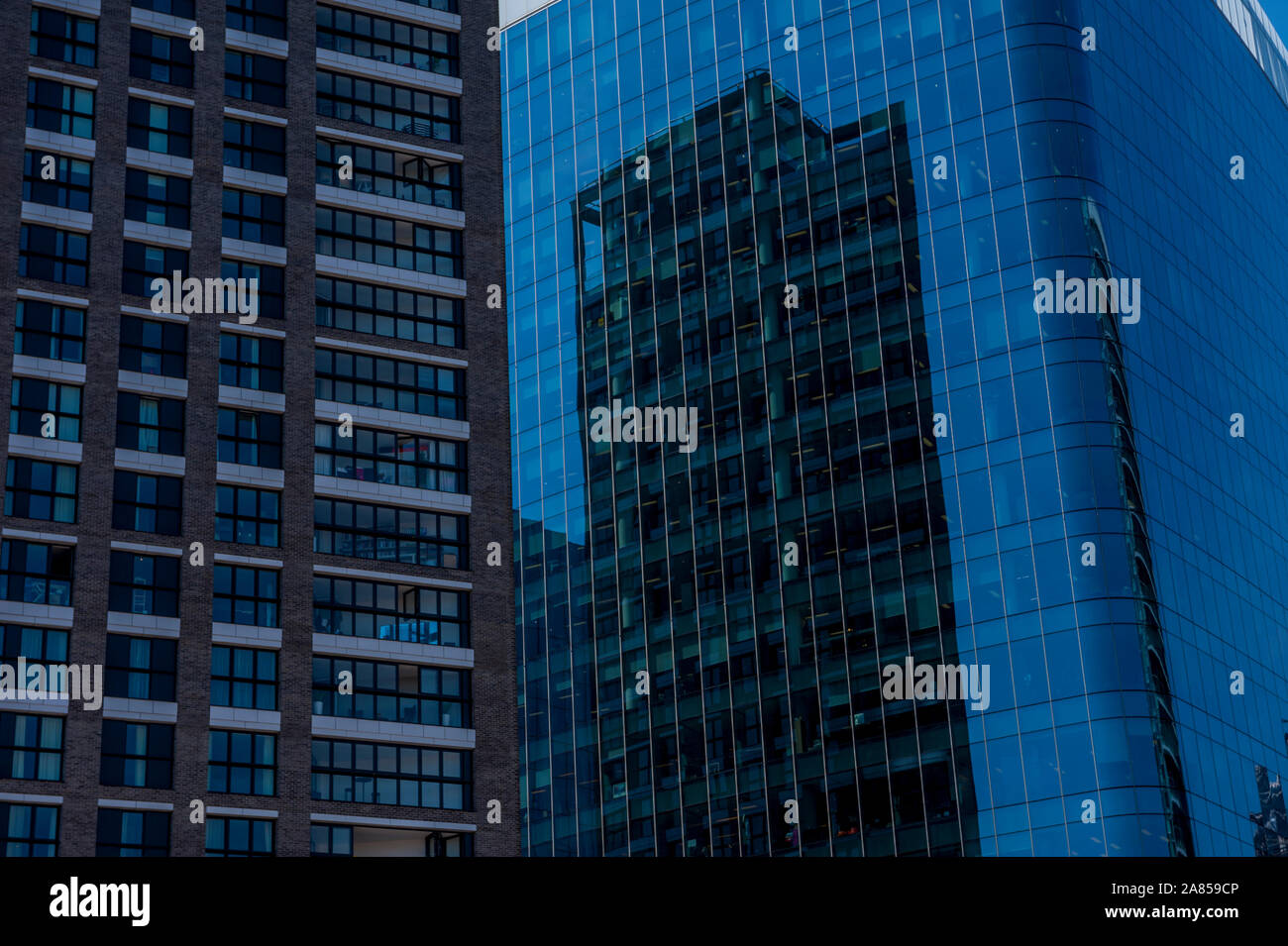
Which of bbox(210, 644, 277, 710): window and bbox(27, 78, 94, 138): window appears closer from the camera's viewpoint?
bbox(210, 644, 277, 710): window

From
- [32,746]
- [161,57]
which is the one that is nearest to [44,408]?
[32,746]

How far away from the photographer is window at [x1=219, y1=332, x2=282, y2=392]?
248 ft

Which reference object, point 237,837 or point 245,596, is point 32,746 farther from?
point 245,596

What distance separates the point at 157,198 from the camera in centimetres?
7706

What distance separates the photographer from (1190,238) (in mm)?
126562

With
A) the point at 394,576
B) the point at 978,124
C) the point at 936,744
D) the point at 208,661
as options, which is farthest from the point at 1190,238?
the point at 208,661

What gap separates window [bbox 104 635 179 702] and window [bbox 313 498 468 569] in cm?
713

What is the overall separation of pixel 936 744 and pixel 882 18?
153 ft

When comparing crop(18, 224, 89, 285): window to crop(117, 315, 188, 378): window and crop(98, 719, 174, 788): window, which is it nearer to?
crop(117, 315, 188, 378): window

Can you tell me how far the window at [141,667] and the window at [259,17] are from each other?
26602 mm

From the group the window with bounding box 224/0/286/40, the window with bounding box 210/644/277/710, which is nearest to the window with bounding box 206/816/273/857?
the window with bounding box 210/644/277/710

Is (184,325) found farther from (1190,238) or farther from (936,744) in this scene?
(1190,238)

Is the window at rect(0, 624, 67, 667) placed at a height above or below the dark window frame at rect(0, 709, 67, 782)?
above

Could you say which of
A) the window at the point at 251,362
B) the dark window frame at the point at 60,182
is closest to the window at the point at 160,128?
the dark window frame at the point at 60,182
